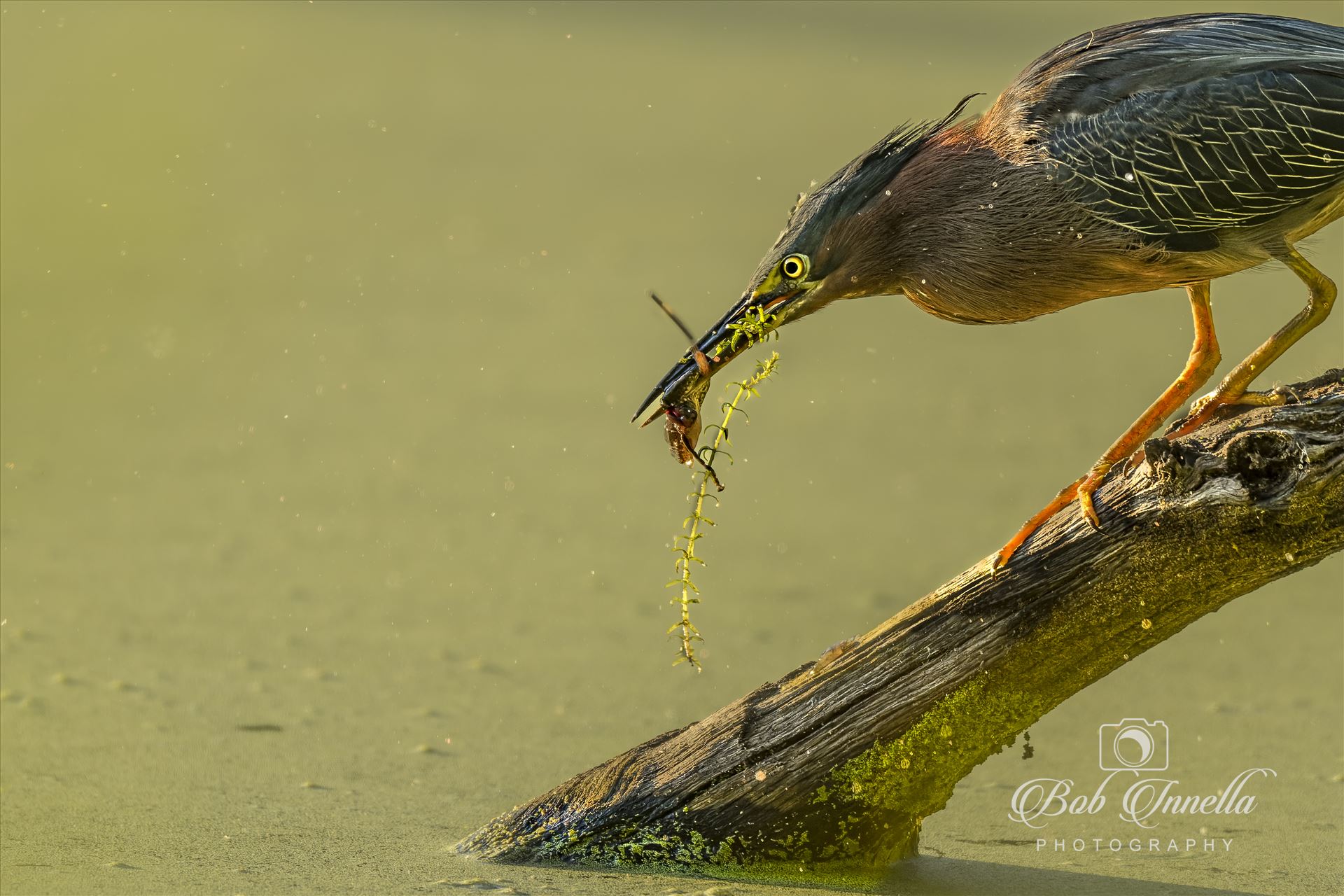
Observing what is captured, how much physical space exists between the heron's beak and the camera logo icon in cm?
245

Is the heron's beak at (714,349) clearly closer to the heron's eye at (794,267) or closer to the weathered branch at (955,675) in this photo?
the heron's eye at (794,267)

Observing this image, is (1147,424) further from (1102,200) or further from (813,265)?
(813,265)

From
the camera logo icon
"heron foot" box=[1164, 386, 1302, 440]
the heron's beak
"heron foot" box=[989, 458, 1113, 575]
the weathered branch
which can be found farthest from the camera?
the camera logo icon

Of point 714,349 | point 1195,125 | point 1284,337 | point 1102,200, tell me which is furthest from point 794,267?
point 1284,337

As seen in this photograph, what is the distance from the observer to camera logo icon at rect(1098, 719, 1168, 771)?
17.4 feet

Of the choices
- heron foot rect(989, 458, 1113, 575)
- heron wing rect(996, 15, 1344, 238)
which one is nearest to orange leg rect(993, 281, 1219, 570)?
heron foot rect(989, 458, 1113, 575)

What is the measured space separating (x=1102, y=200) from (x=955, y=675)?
1373 mm

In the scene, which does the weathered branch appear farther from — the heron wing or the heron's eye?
the heron's eye

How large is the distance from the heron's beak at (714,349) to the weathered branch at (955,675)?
2.85ft

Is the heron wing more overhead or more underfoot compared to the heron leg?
more overhead

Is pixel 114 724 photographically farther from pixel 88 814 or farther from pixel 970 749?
pixel 970 749

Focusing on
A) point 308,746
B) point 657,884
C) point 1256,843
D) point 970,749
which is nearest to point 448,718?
point 308,746

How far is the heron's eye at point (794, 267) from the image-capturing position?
13.2 feet

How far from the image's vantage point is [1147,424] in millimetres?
3934
